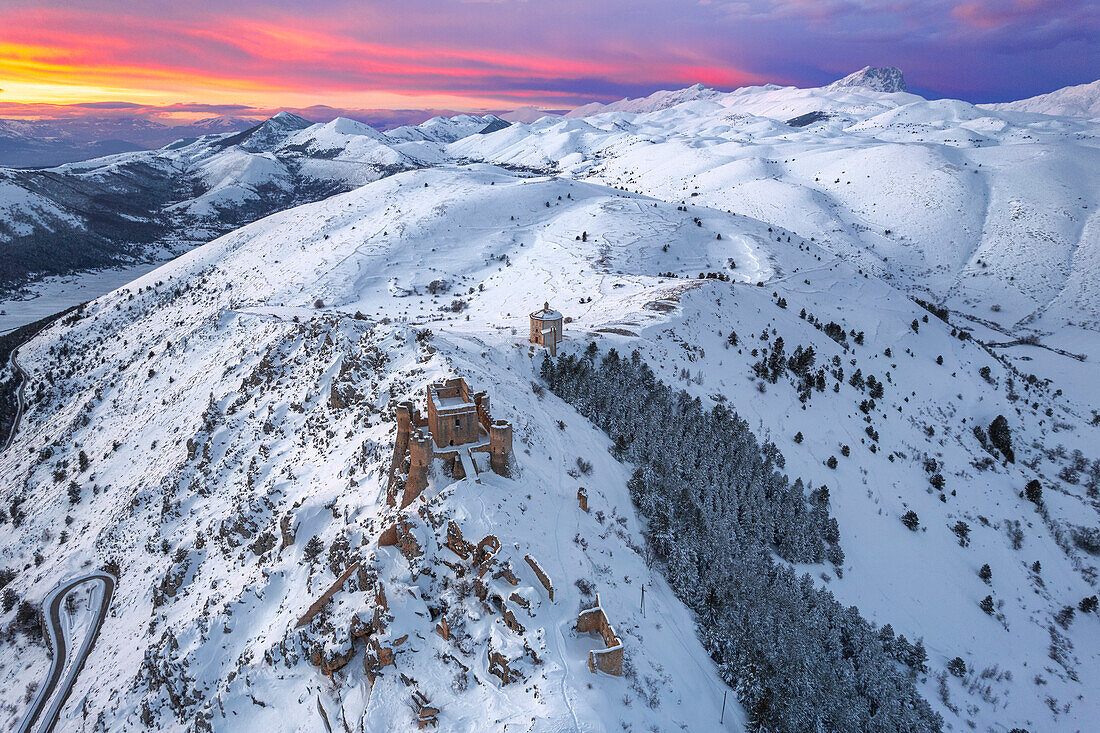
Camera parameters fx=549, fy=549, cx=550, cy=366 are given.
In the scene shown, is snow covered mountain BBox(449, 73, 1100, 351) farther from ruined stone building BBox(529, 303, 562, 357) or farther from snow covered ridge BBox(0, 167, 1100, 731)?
ruined stone building BBox(529, 303, 562, 357)

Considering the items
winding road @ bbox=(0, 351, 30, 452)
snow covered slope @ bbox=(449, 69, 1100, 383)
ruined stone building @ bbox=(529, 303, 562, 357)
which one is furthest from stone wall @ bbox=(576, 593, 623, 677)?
snow covered slope @ bbox=(449, 69, 1100, 383)

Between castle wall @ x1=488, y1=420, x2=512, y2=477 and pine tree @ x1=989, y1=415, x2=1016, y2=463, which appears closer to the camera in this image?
castle wall @ x1=488, y1=420, x2=512, y2=477

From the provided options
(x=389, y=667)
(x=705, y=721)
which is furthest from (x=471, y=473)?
(x=705, y=721)

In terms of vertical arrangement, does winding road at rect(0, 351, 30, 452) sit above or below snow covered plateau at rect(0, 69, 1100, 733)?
below

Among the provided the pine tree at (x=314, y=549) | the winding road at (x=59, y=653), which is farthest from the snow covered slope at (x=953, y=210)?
the winding road at (x=59, y=653)

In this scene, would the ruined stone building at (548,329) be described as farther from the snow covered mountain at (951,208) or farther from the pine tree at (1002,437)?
the snow covered mountain at (951,208)

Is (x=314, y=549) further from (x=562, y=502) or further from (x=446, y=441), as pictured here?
(x=562, y=502)

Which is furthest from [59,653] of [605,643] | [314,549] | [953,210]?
[953,210]
